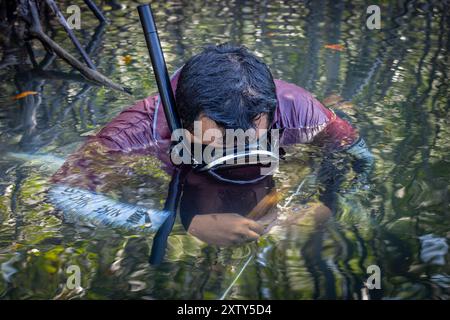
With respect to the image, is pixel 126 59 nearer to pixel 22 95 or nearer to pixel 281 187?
pixel 22 95

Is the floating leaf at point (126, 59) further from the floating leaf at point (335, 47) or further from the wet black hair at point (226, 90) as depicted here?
the wet black hair at point (226, 90)

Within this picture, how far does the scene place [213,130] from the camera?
2.82 m

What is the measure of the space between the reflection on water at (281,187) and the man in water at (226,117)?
0.11 metres

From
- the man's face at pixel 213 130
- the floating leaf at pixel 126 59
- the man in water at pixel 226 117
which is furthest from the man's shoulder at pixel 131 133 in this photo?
the floating leaf at pixel 126 59

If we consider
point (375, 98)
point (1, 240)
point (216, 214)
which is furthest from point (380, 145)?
point (1, 240)

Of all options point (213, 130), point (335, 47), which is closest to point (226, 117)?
point (213, 130)

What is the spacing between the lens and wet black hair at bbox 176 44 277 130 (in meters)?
2.79

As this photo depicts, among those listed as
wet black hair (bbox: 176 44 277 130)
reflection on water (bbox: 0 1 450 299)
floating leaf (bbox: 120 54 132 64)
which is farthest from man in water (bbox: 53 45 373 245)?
floating leaf (bbox: 120 54 132 64)

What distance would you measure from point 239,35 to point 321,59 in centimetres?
95

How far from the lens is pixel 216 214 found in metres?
2.92

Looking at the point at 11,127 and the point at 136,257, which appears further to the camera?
the point at 11,127

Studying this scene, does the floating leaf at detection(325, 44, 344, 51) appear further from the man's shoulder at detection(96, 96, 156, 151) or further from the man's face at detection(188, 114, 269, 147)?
the man's face at detection(188, 114, 269, 147)

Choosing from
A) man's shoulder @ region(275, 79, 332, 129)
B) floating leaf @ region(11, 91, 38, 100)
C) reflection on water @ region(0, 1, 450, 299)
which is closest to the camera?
reflection on water @ region(0, 1, 450, 299)
